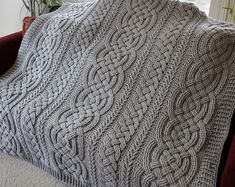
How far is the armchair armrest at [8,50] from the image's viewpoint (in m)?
1.54

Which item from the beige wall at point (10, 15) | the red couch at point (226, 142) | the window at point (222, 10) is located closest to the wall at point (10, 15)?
the beige wall at point (10, 15)

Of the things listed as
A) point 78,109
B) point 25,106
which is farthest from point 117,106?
point 25,106

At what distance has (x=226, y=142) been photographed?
1.12m

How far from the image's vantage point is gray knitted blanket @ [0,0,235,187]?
3.53 feet

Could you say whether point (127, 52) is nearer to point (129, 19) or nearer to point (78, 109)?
point (129, 19)

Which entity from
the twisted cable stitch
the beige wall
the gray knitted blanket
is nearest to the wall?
the beige wall

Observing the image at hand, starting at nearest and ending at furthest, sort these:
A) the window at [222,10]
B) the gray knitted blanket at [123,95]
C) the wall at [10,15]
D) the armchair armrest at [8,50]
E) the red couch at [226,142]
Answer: the red couch at [226,142], the gray knitted blanket at [123,95], the armchair armrest at [8,50], the window at [222,10], the wall at [10,15]

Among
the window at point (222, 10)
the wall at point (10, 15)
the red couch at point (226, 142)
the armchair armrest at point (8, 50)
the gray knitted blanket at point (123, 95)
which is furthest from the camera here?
the wall at point (10, 15)

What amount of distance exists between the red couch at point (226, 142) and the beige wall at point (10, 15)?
1010mm

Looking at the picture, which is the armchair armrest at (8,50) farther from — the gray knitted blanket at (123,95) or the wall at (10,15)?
the wall at (10,15)

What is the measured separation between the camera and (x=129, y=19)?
1.43m

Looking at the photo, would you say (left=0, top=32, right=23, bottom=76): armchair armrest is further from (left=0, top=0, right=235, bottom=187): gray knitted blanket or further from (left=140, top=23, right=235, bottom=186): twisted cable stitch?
(left=140, top=23, right=235, bottom=186): twisted cable stitch

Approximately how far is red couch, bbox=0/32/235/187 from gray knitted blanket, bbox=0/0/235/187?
1.9 inches

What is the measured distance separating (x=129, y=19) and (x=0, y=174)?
847mm
